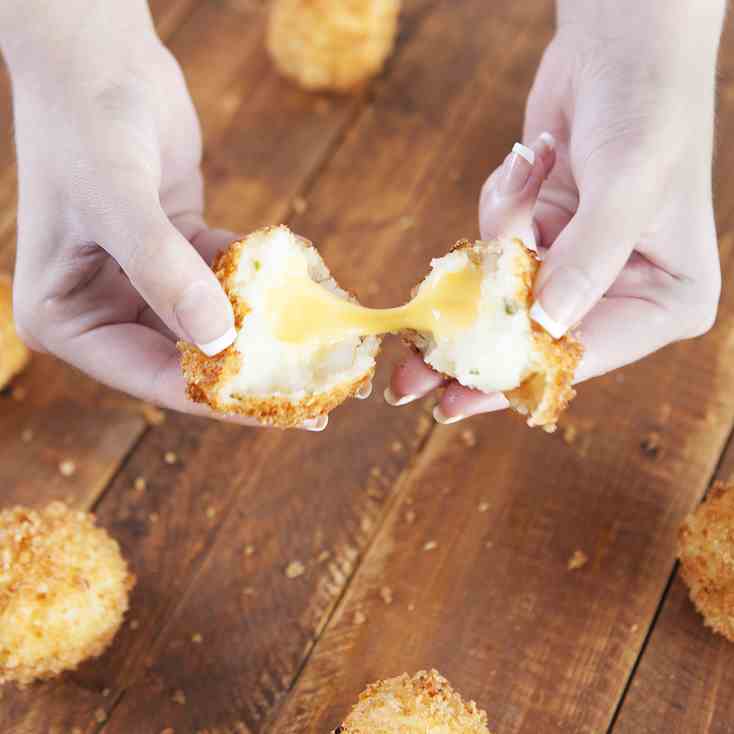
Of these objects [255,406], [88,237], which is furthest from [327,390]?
[88,237]

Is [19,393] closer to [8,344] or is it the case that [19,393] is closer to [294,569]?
[8,344]

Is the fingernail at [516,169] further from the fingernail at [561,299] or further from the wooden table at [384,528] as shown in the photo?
the wooden table at [384,528]

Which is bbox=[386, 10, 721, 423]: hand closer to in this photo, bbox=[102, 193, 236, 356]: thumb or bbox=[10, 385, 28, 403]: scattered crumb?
bbox=[102, 193, 236, 356]: thumb

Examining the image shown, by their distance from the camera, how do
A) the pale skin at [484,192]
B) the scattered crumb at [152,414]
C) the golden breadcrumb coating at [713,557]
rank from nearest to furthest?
the pale skin at [484,192] < the golden breadcrumb coating at [713,557] < the scattered crumb at [152,414]

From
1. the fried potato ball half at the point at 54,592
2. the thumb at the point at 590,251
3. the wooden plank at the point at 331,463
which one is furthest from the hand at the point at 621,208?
the fried potato ball half at the point at 54,592

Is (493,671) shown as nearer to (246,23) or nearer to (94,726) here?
(94,726)

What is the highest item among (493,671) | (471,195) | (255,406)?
(255,406)

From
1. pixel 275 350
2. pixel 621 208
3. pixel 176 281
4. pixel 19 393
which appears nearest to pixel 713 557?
pixel 621 208
